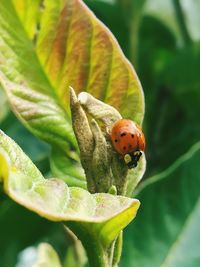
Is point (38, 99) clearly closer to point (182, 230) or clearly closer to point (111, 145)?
point (111, 145)

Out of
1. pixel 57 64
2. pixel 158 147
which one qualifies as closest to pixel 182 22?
pixel 158 147

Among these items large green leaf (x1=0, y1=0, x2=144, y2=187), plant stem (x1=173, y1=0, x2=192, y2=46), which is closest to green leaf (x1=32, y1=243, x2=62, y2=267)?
large green leaf (x1=0, y1=0, x2=144, y2=187)

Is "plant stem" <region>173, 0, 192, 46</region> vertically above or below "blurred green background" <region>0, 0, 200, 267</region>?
above

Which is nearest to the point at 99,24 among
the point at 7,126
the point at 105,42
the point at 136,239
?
the point at 105,42

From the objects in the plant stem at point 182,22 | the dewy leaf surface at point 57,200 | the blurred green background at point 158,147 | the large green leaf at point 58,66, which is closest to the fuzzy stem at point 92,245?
the dewy leaf surface at point 57,200

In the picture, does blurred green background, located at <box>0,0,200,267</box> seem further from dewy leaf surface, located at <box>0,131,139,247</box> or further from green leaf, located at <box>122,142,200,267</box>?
dewy leaf surface, located at <box>0,131,139,247</box>

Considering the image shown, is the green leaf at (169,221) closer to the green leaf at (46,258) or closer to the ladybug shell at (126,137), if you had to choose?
the green leaf at (46,258)

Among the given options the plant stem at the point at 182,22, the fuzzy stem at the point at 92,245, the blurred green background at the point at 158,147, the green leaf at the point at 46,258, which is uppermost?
the fuzzy stem at the point at 92,245
